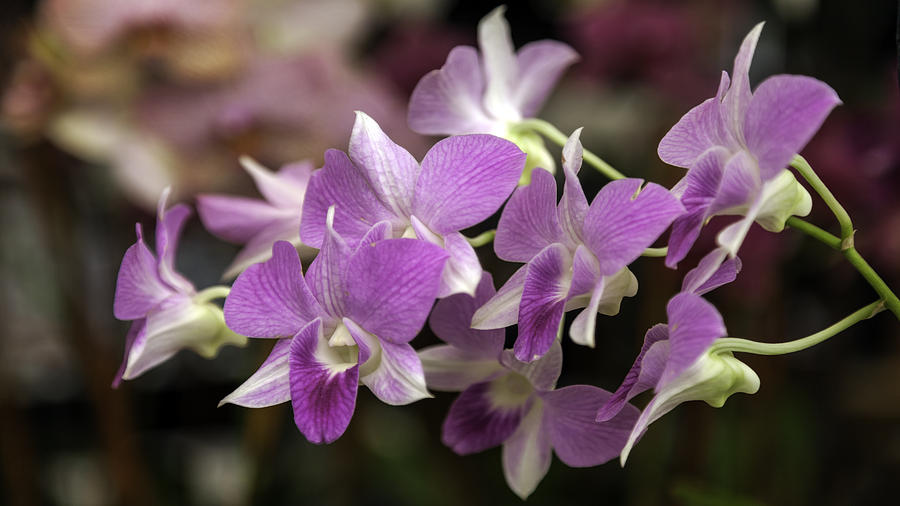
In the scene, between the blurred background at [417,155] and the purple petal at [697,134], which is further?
the blurred background at [417,155]

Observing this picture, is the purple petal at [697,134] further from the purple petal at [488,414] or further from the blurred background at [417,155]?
the blurred background at [417,155]

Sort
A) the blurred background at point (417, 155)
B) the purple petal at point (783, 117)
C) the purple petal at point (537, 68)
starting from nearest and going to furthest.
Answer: the purple petal at point (783, 117), the purple petal at point (537, 68), the blurred background at point (417, 155)

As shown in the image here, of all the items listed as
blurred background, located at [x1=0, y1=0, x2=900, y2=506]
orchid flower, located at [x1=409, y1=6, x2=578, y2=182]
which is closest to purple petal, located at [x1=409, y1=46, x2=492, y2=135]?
orchid flower, located at [x1=409, y1=6, x2=578, y2=182]

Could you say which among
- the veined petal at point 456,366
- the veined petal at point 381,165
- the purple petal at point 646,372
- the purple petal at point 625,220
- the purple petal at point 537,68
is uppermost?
the veined petal at point 381,165

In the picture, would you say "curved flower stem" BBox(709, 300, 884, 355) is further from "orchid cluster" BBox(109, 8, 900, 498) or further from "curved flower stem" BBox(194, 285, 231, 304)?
"curved flower stem" BBox(194, 285, 231, 304)

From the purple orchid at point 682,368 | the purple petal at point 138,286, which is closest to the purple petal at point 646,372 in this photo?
the purple orchid at point 682,368
